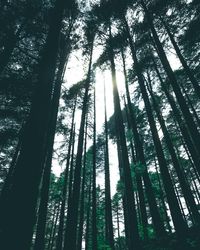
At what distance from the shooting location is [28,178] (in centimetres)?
282

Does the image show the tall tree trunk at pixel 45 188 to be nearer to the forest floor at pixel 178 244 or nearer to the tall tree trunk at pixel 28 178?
the forest floor at pixel 178 244

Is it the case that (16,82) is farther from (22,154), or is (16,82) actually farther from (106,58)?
(22,154)

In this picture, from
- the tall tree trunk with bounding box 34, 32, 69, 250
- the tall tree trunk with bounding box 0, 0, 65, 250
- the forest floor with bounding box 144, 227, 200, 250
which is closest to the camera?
the tall tree trunk with bounding box 0, 0, 65, 250

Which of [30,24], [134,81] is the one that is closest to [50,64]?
[30,24]

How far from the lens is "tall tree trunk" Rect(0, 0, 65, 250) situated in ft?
7.87

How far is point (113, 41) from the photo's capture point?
1340 centimetres

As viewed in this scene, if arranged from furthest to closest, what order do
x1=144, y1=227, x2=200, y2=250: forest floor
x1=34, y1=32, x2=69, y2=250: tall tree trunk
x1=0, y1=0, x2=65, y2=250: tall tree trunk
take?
x1=34, y1=32, x2=69, y2=250: tall tree trunk
x1=144, y1=227, x2=200, y2=250: forest floor
x1=0, y1=0, x2=65, y2=250: tall tree trunk

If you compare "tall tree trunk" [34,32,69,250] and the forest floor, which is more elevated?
"tall tree trunk" [34,32,69,250]

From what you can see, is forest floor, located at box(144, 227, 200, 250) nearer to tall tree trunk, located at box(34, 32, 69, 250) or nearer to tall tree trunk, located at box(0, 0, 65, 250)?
tall tree trunk, located at box(34, 32, 69, 250)

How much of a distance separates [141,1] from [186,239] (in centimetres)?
1285

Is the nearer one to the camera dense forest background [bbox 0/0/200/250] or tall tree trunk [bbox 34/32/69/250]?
dense forest background [bbox 0/0/200/250]

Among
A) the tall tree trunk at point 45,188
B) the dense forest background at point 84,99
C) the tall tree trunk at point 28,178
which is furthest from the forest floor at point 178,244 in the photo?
the tall tree trunk at point 28,178

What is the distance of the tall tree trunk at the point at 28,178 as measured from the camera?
2.40 meters

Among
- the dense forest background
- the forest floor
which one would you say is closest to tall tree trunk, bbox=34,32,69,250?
the dense forest background
